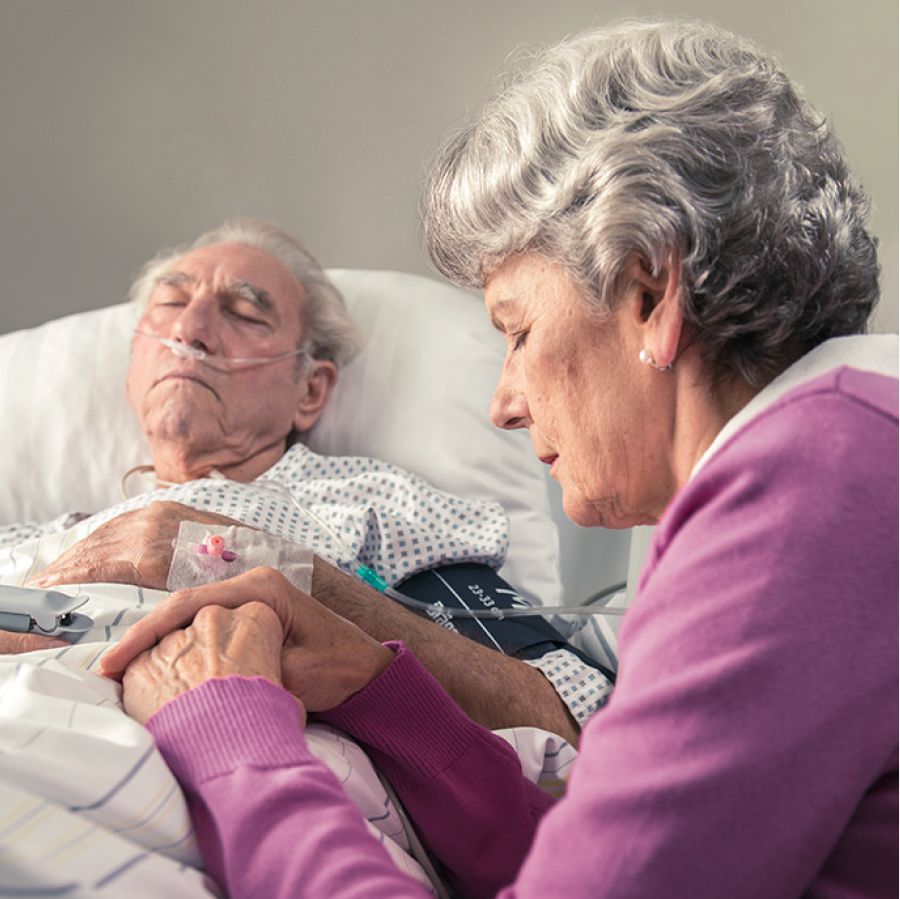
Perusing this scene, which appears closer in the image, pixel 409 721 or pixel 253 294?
pixel 409 721

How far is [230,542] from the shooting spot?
5.01ft

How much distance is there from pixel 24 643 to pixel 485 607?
26.7 inches

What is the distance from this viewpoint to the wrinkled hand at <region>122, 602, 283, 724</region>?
3.52 feet

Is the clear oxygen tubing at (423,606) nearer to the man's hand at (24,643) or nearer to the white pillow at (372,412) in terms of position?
the white pillow at (372,412)

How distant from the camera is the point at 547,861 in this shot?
74 cm

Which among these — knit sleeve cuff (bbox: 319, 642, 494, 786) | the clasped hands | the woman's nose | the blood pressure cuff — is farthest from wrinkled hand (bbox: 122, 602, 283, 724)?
the blood pressure cuff

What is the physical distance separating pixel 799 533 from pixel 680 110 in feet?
1.31

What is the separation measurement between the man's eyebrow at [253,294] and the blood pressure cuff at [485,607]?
60 centimetres

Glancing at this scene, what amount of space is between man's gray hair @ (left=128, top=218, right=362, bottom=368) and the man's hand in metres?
0.97

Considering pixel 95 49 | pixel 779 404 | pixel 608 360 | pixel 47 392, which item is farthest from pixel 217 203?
pixel 779 404

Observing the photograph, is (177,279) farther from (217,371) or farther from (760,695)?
(760,695)

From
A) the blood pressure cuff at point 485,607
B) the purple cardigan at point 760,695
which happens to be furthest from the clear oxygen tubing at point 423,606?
the purple cardigan at point 760,695

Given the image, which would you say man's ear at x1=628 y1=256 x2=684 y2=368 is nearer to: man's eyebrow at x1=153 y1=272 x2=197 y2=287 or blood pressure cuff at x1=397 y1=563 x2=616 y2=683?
blood pressure cuff at x1=397 y1=563 x2=616 y2=683

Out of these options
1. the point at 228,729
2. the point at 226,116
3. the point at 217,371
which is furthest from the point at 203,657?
the point at 226,116
